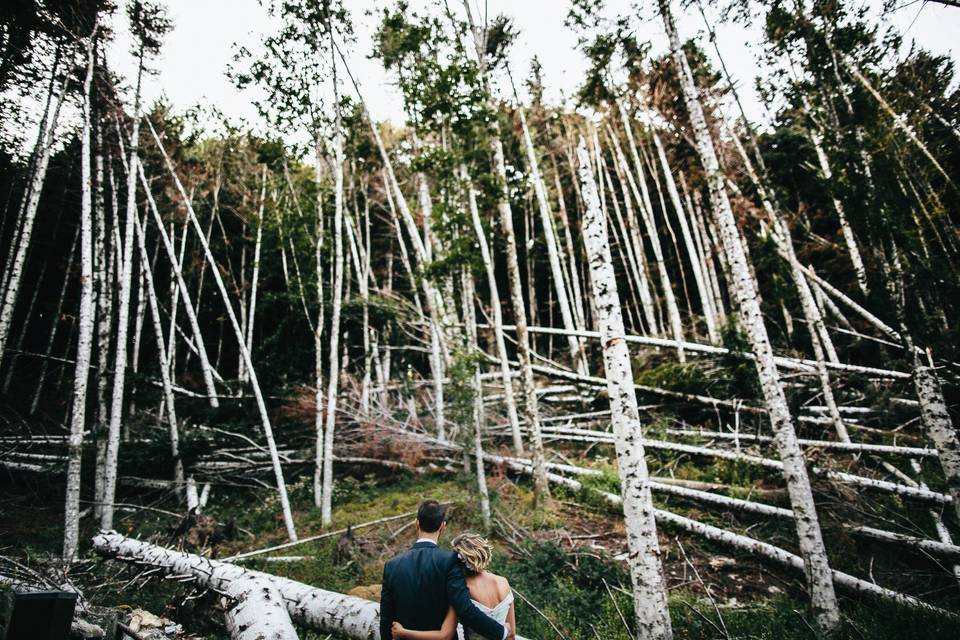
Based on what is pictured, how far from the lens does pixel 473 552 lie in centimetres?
264

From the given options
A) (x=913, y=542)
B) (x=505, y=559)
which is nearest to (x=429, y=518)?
(x=505, y=559)

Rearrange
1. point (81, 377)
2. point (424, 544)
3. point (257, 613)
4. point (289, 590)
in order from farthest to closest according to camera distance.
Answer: point (81, 377) < point (289, 590) < point (257, 613) < point (424, 544)

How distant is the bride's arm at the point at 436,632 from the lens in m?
2.48

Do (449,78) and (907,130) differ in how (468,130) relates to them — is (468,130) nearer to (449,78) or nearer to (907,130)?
(449,78)

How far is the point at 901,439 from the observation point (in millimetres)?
7266

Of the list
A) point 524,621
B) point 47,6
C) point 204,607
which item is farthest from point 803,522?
point 47,6

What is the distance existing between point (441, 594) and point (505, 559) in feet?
12.9

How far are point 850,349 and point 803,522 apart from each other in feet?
27.8

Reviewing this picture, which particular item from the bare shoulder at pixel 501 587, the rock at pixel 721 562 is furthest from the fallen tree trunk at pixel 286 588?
the rock at pixel 721 562

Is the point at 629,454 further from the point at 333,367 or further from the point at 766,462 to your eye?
the point at 333,367

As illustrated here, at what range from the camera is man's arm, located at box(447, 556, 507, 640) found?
2453 millimetres

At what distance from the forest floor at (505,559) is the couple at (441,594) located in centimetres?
236

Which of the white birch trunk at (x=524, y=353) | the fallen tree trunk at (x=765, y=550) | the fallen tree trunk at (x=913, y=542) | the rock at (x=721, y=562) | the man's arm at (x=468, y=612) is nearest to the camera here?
the man's arm at (x=468, y=612)

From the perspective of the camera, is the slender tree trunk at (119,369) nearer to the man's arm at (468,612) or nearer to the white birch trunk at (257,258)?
the white birch trunk at (257,258)
